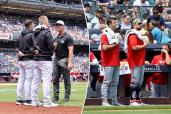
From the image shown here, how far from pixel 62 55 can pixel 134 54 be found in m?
2.63

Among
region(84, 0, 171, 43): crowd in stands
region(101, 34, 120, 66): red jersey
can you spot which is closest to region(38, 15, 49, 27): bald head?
region(84, 0, 171, 43): crowd in stands

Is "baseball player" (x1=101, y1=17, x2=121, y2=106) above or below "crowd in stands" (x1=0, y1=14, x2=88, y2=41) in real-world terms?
below

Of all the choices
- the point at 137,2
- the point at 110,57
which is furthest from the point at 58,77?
the point at 137,2

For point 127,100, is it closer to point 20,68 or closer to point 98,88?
point 98,88

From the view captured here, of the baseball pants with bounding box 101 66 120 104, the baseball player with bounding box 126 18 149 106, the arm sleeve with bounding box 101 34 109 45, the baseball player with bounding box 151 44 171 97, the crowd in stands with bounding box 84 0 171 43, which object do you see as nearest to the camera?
the crowd in stands with bounding box 84 0 171 43

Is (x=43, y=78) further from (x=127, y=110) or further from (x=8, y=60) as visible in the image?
(x=127, y=110)

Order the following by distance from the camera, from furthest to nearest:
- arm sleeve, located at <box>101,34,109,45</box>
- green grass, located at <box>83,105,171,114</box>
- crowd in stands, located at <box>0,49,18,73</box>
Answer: green grass, located at <box>83,105,171,114</box>
arm sleeve, located at <box>101,34,109,45</box>
crowd in stands, located at <box>0,49,18,73</box>

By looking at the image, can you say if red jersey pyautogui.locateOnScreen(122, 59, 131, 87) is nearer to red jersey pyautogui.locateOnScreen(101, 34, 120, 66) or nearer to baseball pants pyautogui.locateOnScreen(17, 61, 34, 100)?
red jersey pyautogui.locateOnScreen(101, 34, 120, 66)

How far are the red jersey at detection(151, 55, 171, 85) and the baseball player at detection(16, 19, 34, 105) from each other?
301 cm

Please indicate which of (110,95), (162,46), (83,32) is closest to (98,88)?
(110,95)

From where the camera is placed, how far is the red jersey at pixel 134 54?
12.2 feet

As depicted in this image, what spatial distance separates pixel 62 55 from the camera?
3.89 ft

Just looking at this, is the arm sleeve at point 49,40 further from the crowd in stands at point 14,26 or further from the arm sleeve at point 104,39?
the arm sleeve at point 104,39

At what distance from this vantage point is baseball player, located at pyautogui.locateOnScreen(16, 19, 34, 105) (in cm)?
117
